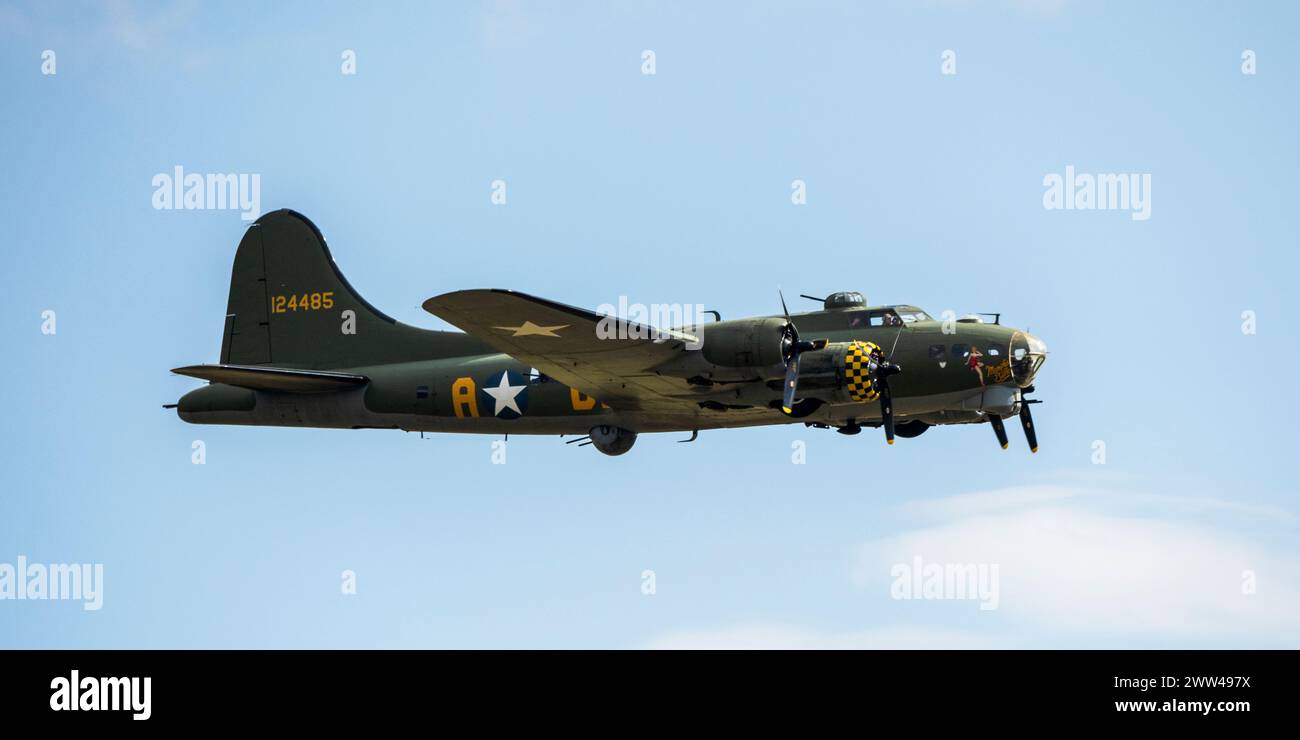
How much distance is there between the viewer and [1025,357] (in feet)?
86.4

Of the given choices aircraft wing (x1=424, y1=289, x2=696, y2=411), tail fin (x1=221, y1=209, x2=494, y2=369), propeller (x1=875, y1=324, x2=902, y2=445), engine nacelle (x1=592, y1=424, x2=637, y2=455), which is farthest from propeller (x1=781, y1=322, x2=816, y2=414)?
tail fin (x1=221, y1=209, x2=494, y2=369)

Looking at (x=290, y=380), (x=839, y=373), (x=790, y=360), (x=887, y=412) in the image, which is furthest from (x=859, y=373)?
(x=290, y=380)

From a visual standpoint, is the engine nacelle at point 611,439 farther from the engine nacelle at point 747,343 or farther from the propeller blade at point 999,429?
the propeller blade at point 999,429

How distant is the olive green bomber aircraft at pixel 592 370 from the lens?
81.4 ft

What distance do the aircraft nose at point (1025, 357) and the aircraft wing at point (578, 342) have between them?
546cm

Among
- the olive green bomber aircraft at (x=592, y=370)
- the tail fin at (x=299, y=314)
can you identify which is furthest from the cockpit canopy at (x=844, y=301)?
the tail fin at (x=299, y=314)

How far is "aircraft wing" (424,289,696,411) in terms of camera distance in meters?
22.9

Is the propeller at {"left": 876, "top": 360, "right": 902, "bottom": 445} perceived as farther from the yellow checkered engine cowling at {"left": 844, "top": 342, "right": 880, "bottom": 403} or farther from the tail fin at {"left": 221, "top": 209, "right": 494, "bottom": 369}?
the tail fin at {"left": 221, "top": 209, "right": 494, "bottom": 369}

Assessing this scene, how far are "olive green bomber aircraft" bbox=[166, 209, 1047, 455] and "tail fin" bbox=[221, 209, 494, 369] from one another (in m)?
0.03

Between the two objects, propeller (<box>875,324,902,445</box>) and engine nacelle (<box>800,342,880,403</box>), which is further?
propeller (<box>875,324,902,445</box>)

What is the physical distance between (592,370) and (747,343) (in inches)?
102
